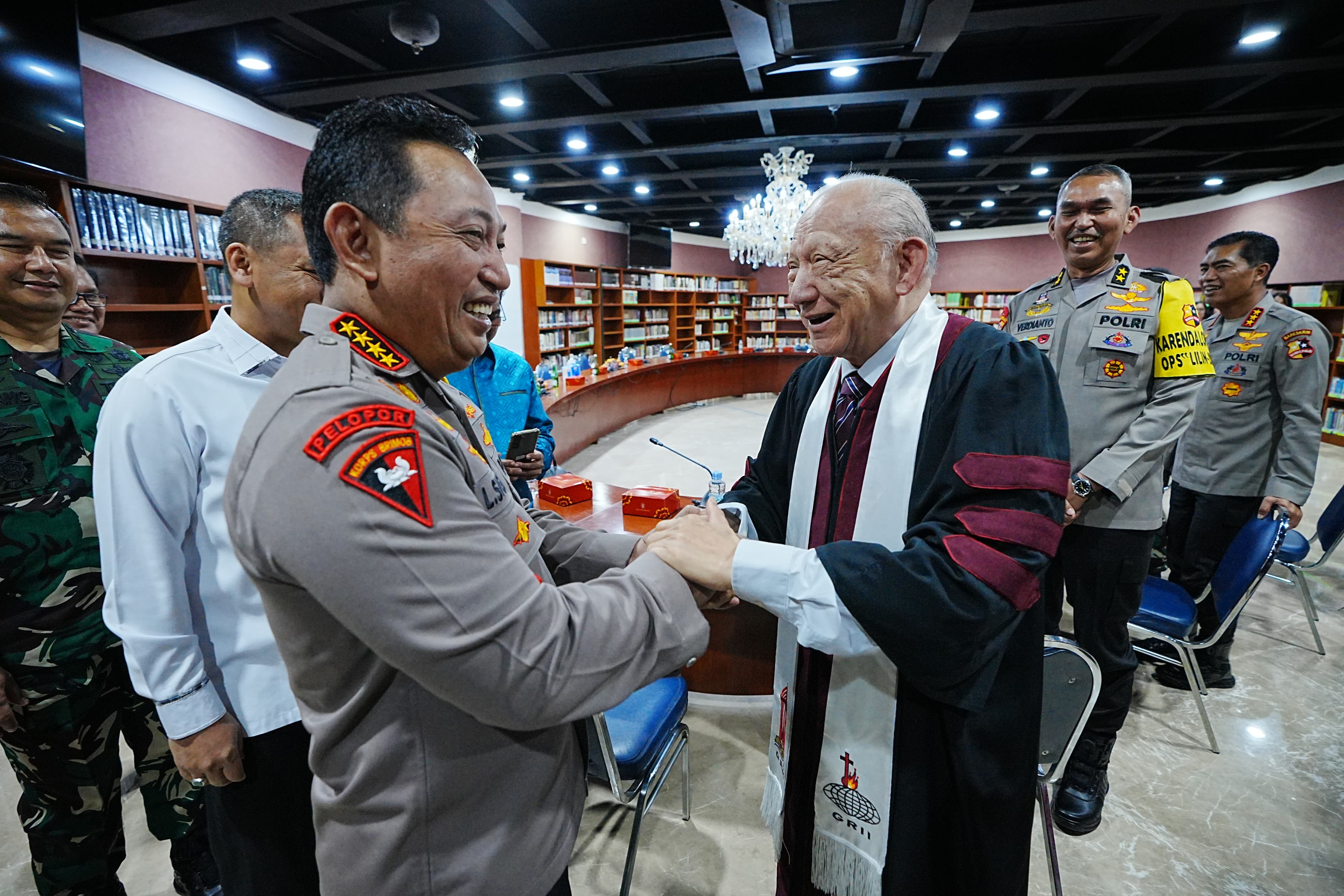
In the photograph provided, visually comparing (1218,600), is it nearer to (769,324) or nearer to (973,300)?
(973,300)

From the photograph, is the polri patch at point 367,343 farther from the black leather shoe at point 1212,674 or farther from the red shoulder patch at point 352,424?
the black leather shoe at point 1212,674

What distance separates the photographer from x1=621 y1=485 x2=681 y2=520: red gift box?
256 cm

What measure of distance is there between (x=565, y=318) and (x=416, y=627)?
9.18 metres

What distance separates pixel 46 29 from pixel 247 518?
411 cm

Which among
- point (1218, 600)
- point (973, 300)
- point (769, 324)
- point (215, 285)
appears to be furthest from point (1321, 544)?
point (769, 324)

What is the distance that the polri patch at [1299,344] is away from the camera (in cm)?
258

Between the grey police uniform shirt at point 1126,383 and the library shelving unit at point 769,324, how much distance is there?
1196 centimetres

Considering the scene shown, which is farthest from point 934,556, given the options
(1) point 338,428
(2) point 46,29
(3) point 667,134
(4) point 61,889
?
(3) point 667,134

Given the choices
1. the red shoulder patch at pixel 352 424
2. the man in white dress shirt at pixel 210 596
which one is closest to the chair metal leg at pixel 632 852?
the man in white dress shirt at pixel 210 596

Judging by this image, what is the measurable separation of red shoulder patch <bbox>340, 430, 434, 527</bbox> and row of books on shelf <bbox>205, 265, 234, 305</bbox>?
4.10 meters

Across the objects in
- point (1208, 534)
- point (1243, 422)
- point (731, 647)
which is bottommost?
point (731, 647)

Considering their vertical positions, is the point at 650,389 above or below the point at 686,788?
above

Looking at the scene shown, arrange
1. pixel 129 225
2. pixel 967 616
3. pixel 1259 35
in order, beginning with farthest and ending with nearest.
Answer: pixel 1259 35
pixel 129 225
pixel 967 616

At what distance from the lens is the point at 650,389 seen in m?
8.85
